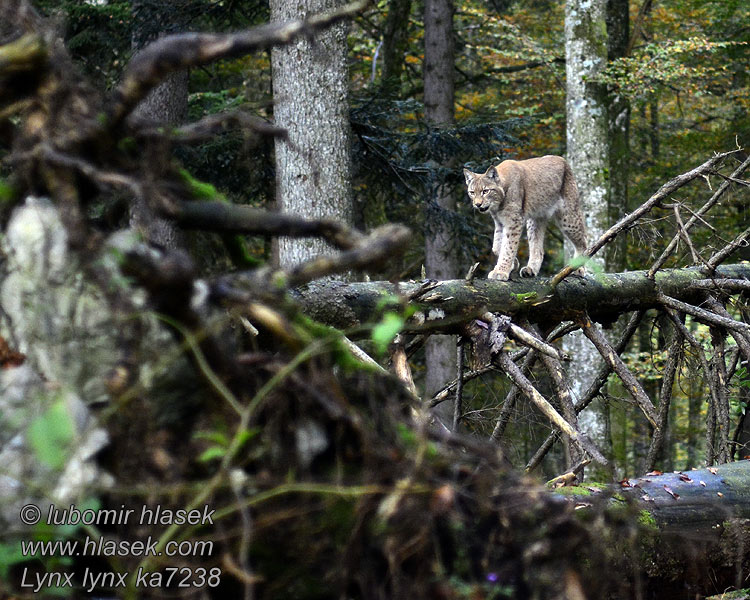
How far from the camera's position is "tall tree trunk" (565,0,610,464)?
12203 mm

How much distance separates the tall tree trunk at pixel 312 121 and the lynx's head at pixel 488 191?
140cm

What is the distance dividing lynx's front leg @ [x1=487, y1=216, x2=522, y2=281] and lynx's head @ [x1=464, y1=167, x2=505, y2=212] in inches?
11.1

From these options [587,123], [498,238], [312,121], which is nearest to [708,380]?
[498,238]

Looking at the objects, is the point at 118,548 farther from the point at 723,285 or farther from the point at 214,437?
the point at 723,285

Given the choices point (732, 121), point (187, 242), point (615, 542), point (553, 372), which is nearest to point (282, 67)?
point (553, 372)

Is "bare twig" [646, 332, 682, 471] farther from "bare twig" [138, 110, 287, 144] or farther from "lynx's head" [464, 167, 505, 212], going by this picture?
"bare twig" [138, 110, 287, 144]

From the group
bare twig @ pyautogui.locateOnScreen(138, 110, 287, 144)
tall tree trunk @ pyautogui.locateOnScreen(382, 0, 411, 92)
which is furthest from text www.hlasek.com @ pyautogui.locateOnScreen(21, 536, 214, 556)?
tall tree trunk @ pyautogui.locateOnScreen(382, 0, 411, 92)

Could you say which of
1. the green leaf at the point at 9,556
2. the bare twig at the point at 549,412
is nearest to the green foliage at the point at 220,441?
the green leaf at the point at 9,556

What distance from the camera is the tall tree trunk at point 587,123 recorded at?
40.0ft

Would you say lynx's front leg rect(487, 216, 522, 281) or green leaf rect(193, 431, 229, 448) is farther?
lynx's front leg rect(487, 216, 522, 281)

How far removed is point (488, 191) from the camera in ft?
27.1

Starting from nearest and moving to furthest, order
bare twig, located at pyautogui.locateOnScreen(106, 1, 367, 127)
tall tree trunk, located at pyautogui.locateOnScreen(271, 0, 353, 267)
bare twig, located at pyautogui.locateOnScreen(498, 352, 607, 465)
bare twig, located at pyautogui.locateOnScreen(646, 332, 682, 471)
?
1. bare twig, located at pyautogui.locateOnScreen(106, 1, 367, 127)
2. bare twig, located at pyautogui.locateOnScreen(498, 352, 607, 465)
3. bare twig, located at pyautogui.locateOnScreen(646, 332, 682, 471)
4. tall tree trunk, located at pyautogui.locateOnScreen(271, 0, 353, 267)

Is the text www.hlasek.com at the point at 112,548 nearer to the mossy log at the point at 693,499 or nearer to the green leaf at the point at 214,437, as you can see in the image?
the green leaf at the point at 214,437

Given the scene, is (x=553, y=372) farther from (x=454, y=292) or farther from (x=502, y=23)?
(x=502, y=23)
